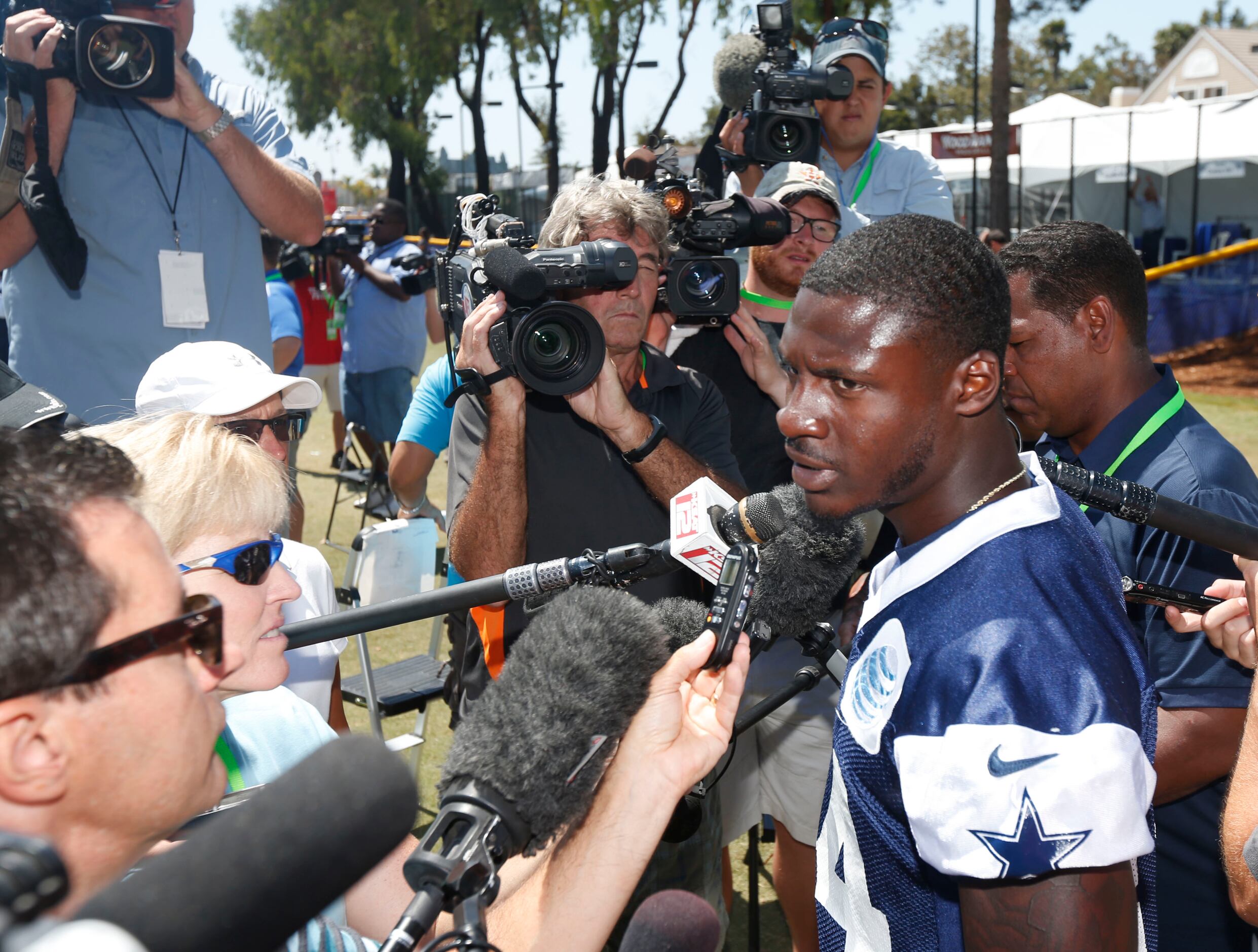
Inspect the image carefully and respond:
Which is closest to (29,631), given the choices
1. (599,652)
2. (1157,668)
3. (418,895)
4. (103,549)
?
(103,549)

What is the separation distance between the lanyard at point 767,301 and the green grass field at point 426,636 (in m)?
2.00

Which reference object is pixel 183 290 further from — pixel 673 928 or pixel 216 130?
pixel 673 928

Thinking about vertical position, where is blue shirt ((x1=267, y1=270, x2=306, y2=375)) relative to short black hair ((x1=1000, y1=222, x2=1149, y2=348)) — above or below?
below

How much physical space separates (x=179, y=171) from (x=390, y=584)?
1698mm

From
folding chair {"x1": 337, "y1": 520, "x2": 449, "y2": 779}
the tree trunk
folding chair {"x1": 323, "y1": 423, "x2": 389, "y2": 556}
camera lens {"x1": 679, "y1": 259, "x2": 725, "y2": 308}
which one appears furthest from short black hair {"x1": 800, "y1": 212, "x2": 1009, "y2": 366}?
the tree trunk

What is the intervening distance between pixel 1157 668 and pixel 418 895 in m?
1.71

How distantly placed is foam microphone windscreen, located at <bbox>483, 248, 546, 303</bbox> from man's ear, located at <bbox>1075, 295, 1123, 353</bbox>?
4.28ft

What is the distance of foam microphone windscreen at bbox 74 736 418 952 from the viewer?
61 cm

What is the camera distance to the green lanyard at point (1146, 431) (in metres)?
2.41

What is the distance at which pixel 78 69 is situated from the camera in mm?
3164

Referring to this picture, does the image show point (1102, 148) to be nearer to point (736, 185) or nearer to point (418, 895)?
point (736, 185)

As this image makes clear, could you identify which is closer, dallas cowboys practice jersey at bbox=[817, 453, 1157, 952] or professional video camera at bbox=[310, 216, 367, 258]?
dallas cowboys practice jersey at bbox=[817, 453, 1157, 952]

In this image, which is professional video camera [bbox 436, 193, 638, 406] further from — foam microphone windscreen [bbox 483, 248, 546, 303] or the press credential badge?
the press credential badge

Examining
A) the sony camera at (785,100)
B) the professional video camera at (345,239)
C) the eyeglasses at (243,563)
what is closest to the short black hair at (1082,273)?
the sony camera at (785,100)
